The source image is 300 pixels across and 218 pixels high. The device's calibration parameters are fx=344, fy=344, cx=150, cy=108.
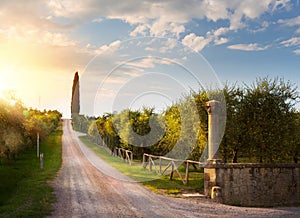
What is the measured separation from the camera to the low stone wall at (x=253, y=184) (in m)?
17.2

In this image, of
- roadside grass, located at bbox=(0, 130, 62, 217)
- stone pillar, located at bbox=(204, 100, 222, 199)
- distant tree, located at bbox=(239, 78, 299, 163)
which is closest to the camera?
roadside grass, located at bbox=(0, 130, 62, 217)

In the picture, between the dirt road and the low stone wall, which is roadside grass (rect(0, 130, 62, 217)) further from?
the low stone wall

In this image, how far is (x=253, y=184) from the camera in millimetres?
18094

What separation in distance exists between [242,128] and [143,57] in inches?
365

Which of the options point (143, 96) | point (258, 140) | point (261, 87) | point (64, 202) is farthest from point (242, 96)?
point (64, 202)

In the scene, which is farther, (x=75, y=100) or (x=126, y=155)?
(x=75, y=100)

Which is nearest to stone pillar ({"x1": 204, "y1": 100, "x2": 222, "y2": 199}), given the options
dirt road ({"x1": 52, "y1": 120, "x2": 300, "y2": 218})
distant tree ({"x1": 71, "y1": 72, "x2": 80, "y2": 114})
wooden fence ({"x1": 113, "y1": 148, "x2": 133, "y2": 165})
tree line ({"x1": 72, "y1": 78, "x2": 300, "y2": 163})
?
dirt road ({"x1": 52, "y1": 120, "x2": 300, "y2": 218})

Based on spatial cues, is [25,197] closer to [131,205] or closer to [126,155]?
[131,205]

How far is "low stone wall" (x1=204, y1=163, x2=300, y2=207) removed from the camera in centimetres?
1720

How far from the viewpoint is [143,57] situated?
2669 cm

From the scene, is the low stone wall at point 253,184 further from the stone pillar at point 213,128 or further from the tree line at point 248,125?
the tree line at point 248,125

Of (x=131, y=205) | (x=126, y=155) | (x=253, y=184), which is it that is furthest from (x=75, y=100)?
(x=131, y=205)

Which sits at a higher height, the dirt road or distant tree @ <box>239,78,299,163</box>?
distant tree @ <box>239,78,299,163</box>

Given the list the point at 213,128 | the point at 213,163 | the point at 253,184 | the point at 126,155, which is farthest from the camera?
the point at 126,155
